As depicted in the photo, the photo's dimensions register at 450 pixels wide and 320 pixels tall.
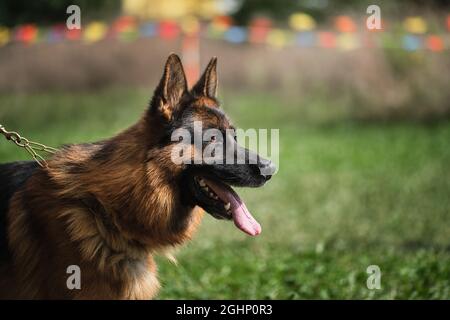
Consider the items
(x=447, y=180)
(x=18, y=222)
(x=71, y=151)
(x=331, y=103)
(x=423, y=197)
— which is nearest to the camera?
(x=18, y=222)

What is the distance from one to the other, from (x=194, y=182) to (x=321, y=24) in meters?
23.1

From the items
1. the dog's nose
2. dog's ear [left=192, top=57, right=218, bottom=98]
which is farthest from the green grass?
dog's ear [left=192, top=57, right=218, bottom=98]

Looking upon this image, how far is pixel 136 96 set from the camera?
57.7 ft

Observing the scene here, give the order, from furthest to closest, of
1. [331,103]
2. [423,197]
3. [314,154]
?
1. [331,103]
2. [314,154]
3. [423,197]

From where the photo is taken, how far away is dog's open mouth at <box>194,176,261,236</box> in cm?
383

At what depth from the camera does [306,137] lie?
46.0 feet

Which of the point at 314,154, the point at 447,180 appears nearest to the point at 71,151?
the point at 447,180

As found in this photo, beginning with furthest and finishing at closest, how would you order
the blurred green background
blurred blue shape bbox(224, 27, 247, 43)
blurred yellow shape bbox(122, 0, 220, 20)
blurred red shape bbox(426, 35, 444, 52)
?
blurred yellow shape bbox(122, 0, 220, 20), blurred blue shape bbox(224, 27, 247, 43), blurred red shape bbox(426, 35, 444, 52), the blurred green background

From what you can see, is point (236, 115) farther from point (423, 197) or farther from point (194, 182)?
point (194, 182)

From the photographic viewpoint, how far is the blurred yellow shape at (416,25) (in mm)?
13961

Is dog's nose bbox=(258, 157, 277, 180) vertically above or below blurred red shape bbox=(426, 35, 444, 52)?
below

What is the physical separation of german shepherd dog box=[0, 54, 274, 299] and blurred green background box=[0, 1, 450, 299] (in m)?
1.54

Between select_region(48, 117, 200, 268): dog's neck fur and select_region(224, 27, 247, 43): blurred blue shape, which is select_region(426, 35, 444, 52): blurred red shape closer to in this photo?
select_region(224, 27, 247, 43): blurred blue shape

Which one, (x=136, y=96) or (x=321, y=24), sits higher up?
(x=321, y=24)
